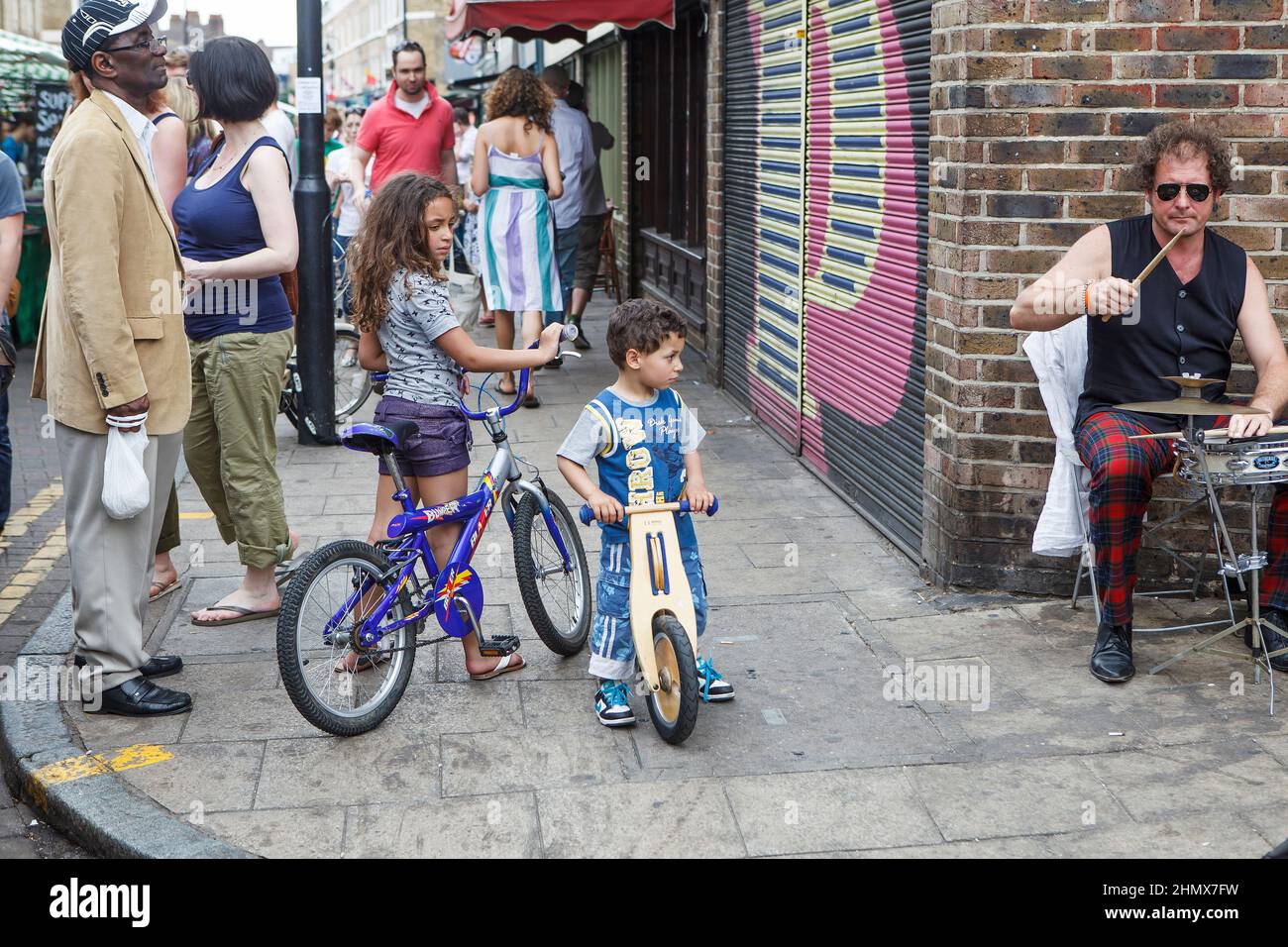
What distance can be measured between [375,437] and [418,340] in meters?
0.47

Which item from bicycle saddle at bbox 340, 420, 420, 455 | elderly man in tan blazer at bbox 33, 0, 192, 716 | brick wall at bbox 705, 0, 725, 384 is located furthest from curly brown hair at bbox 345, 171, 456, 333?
brick wall at bbox 705, 0, 725, 384

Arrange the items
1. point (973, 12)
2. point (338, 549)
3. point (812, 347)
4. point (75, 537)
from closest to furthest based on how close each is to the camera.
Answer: point (338, 549)
point (75, 537)
point (973, 12)
point (812, 347)

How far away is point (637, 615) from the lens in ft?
14.3

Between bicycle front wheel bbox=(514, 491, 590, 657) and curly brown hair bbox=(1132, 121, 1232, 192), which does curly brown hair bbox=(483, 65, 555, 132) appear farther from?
curly brown hair bbox=(1132, 121, 1232, 192)

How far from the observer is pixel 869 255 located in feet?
22.4

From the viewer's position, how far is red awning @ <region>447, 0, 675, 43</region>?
34.4ft

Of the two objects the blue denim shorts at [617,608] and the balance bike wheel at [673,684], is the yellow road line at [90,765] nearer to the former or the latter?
the blue denim shorts at [617,608]

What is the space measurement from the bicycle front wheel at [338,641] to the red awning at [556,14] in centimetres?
692

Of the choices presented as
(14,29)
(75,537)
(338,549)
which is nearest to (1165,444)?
(338,549)

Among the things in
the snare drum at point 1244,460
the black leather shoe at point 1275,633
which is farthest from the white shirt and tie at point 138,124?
the black leather shoe at point 1275,633

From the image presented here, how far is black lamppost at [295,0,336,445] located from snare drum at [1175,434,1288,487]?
5.26 meters

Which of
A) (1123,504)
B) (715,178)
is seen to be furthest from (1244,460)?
(715,178)

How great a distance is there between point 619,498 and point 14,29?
109ft

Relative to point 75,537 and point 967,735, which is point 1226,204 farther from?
point 75,537
